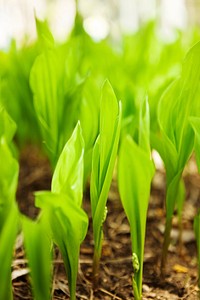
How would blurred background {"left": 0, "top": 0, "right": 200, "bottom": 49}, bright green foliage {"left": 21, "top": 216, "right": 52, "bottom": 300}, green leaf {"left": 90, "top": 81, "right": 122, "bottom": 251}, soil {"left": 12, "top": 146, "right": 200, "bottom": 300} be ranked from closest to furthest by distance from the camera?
bright green foliage {"left": 21, "top": 216, "right": 52, "bottom": 300} → green leaf {"left": 90, "top": 81, "right": 122, "bottom": 251} → soil {"left": 12, "top": 146, "right": 200, "bottom": 300} → blurred background {"left": 0, "top": 0, "right": 200, "bottom": 49}

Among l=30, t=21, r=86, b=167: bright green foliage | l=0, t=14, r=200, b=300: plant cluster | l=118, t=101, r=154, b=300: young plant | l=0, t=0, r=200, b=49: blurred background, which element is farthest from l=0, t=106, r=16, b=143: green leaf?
l=0, t=0, r=200, b=49: blurred background

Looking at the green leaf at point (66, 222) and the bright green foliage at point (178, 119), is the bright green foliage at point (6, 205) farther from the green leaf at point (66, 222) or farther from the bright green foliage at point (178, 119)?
the bright green foliage at point (178, 119)

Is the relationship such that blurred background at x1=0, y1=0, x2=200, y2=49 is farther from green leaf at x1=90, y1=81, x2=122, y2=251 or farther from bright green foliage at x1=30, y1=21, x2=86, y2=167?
green leaf at x1=90, y1=81, x2=122, y2=251

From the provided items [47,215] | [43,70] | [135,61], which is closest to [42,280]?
[47,215]

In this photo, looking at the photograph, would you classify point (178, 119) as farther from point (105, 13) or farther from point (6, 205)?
point (105, 13)

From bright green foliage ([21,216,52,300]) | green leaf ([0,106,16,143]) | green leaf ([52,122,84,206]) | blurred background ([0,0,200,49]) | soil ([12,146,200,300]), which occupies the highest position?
blurred background ([0,0,200,49])
